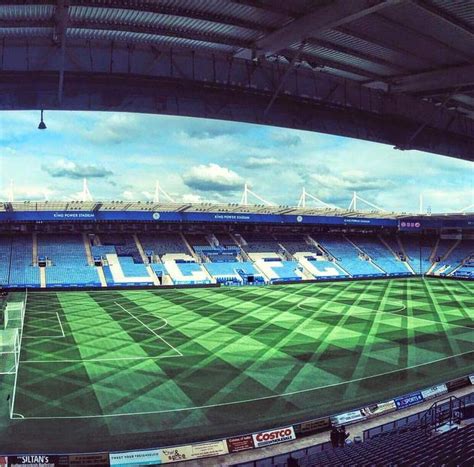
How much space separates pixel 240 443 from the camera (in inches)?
541

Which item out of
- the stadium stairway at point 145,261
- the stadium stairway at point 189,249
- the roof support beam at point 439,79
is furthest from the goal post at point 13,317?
the stadium stairway at point 189,249

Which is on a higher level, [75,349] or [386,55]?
[386,55]

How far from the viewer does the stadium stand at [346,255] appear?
62453 millimetres

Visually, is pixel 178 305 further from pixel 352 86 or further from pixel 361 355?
pixel 352 86

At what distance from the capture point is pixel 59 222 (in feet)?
181

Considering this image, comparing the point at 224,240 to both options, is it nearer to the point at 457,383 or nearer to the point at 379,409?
the point at 457,383

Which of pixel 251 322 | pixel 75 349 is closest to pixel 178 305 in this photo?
pixel 251 322

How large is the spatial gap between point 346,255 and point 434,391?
49452 millimetres

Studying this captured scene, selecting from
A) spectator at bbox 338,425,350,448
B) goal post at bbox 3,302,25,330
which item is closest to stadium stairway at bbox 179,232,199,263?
goal post at bbox 3,302,25,330

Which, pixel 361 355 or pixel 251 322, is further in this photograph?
pixel 251 322

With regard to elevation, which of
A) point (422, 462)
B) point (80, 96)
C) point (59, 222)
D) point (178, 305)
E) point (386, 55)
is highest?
point (59, 222)

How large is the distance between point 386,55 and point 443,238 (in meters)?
73.1

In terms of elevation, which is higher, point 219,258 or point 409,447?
point 219,258

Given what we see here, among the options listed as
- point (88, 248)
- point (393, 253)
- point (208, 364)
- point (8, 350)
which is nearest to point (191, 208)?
point (88, 248)
